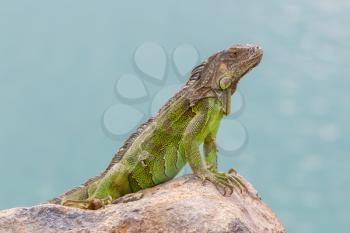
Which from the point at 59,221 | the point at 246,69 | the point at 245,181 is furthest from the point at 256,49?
the point at 59,221

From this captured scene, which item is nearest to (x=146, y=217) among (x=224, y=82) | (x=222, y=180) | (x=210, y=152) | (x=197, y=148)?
(x=222, y=180)

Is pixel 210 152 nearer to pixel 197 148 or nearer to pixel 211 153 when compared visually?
pixel 211 153

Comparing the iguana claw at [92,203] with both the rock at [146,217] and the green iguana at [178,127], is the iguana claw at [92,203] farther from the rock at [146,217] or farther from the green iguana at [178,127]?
the rock at [146,217]

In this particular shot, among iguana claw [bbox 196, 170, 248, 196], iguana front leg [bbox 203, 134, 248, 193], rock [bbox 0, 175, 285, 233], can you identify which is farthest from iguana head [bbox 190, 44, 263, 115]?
rock [bbox 0, 175, 285, 233]

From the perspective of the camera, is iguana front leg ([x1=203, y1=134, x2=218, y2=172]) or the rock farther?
iguana front leg ([x1=203, y1=134, x2=218, y2=172])

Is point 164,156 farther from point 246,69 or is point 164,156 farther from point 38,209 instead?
point 38,209

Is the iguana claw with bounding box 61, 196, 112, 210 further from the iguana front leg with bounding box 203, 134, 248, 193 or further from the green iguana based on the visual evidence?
the iguana front leg with bounding box 203, 134, 248, 193

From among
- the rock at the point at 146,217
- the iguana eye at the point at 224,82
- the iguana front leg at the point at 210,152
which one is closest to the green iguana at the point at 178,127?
the iguana eye at the point at 224,82
